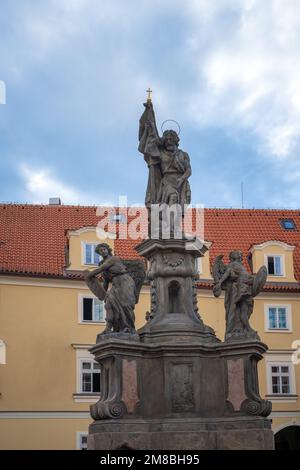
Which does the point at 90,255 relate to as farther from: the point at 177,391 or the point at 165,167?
the point at 177,391

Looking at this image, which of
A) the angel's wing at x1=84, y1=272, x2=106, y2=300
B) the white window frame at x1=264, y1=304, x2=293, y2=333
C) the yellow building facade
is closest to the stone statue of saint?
the angel's wing at x1=84, y1=272, x2=106, y2=300

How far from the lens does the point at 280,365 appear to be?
29.9 m

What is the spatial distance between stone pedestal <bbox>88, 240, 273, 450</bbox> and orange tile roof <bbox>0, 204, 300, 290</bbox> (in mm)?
16158

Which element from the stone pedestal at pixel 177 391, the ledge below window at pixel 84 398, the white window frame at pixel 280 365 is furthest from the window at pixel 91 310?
the stone pedestal at pixel 177 391

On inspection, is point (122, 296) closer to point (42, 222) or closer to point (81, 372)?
point (81, 372)

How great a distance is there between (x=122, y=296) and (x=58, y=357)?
15.5 meters

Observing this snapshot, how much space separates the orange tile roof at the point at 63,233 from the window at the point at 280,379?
295 cm

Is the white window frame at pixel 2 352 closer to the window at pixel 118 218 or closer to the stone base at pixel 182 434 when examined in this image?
the window at pixel 118 218

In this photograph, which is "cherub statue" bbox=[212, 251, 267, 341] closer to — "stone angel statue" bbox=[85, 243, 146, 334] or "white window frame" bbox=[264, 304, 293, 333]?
"stone angel statue" bbox=[85, 243, 146, 334]

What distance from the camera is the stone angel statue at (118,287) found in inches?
512

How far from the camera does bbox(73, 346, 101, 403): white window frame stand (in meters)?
27.9

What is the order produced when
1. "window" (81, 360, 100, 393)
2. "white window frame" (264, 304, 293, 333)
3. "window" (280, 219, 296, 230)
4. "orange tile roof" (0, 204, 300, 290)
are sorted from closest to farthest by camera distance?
"window" (81, 360, 100, 393)
"orange tile roof" (0, 204, 300, 290)
"white window frame" (264, 304, 293, 333)
"window" (280, 219, 296, 230)

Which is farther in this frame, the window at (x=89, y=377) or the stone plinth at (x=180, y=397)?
the window at (x=89, y=377)

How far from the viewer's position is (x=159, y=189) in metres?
14.1
